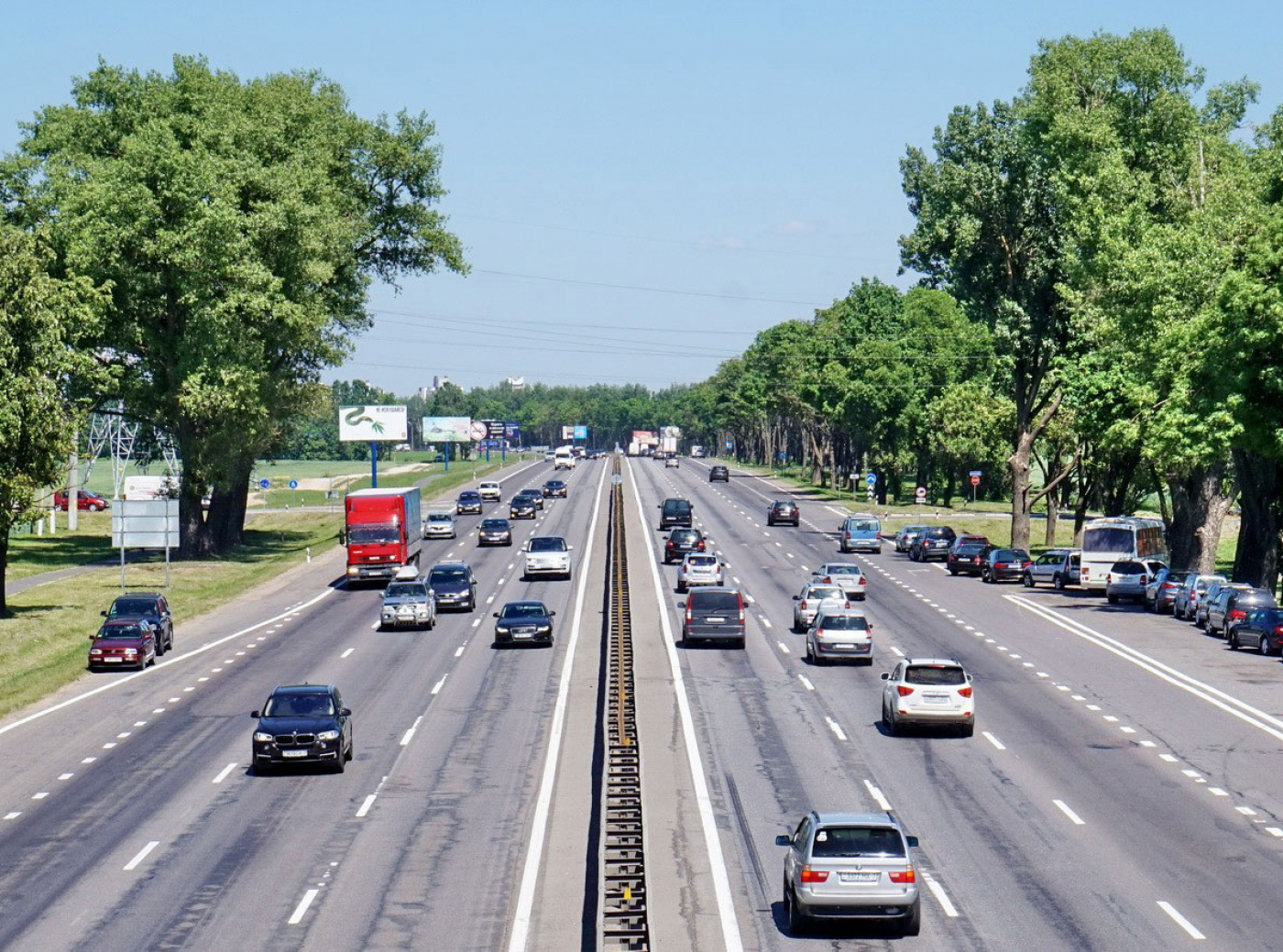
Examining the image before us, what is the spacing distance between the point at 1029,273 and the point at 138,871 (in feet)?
218

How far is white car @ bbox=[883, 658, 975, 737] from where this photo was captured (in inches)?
1462

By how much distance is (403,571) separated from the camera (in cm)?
7225

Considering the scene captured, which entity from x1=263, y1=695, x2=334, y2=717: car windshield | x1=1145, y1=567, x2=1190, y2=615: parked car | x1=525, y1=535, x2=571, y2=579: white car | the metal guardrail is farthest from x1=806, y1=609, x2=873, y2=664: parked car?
x1=525, y1=535, x2=571, y2=579: white car

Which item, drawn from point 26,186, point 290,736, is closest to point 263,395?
point 26,186

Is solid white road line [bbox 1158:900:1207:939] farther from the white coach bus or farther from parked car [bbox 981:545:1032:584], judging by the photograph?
parked car [bbox 981:545:1032:584]

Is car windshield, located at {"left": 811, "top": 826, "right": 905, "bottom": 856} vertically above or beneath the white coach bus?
beneath

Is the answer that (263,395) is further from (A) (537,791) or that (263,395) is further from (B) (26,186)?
(A) (537,791)

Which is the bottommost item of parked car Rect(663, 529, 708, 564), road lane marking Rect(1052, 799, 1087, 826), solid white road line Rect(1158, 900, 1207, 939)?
road lane marking Rect(1052, 799, 1087, 826)

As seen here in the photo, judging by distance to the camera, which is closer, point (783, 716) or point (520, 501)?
point (783, 716)

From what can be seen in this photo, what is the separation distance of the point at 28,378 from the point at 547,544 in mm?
23272

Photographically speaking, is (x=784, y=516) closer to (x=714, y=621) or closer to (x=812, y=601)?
(x=812, y=601)

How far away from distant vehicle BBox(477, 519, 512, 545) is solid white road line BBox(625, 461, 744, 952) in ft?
128

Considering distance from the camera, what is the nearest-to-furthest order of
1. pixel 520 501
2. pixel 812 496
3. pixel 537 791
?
pixel 537 791
pixel 520 501
pixel 812 496

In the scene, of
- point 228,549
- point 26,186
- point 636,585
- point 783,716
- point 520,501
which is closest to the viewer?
point 783,716
